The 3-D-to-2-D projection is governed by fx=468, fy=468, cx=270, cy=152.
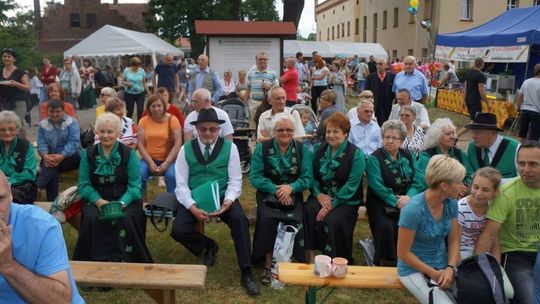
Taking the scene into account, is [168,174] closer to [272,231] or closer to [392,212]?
[272,231]

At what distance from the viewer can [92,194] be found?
4082 mm

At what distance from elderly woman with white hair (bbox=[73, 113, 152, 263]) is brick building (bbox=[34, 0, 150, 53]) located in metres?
46.5

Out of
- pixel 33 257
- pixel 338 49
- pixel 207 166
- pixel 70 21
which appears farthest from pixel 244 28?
pixel 70 21

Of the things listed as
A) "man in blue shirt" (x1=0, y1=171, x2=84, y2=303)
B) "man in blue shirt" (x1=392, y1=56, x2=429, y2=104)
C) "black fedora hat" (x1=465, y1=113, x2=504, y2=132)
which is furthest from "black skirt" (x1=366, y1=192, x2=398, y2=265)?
"man in blue shirt" (x1=392, y1=56, x2=429, y2=104)

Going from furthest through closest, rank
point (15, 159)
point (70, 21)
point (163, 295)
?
1. point (70, 21)
2. point (15, 159)
3. point (163, 295)

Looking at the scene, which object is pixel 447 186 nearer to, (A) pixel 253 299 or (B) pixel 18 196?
(A) pixel 253 299

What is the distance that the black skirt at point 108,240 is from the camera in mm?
Answer: 4000

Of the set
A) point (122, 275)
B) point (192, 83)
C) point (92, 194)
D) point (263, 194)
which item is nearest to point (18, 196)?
point (92, 194)

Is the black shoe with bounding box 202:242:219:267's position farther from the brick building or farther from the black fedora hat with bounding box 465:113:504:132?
the brick building

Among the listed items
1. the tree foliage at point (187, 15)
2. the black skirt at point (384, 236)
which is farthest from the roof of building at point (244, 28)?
the tree foliage at point (187, 15)

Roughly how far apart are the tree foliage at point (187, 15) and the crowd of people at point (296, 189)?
2793 centimetres

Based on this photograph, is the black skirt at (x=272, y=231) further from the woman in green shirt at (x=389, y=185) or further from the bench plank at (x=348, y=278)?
the bench plank at (x=348, y=278)

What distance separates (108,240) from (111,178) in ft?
1.78

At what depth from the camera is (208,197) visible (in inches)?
163
